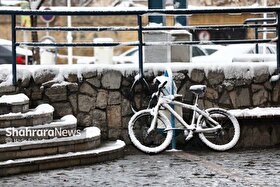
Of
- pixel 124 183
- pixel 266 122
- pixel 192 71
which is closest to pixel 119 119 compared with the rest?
pixel 192 71

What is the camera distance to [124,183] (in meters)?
8.25

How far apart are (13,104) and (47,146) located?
87 centimetres

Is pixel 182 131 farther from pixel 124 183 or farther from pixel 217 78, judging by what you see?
pixel 124 183

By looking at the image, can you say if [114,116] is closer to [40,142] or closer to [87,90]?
[87,90]

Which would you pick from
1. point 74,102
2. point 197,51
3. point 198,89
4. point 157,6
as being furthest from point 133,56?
point 198,89

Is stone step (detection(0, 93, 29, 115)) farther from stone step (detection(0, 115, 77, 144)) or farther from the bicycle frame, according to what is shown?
the bicycle frame

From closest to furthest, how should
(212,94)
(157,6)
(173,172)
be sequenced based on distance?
(173,172)
(212,94)
(157,6)

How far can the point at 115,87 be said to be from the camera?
10.9 meters

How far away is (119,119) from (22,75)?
1.44 metres

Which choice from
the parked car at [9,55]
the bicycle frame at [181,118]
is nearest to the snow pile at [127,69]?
the bicycle frame at [181,118]

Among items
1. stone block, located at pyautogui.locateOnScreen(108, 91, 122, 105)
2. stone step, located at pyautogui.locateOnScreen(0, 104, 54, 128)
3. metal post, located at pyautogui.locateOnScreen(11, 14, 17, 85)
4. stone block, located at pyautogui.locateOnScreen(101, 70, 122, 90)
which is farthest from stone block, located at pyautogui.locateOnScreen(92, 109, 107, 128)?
metal post, located at pyautogui.locateOnScreen(11, 14, 17, 85)

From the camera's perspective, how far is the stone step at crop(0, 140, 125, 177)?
8.82m

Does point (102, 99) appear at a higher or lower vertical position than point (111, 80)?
lower

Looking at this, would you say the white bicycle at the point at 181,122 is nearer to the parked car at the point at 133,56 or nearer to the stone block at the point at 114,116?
the stone block at the point at 114,116
